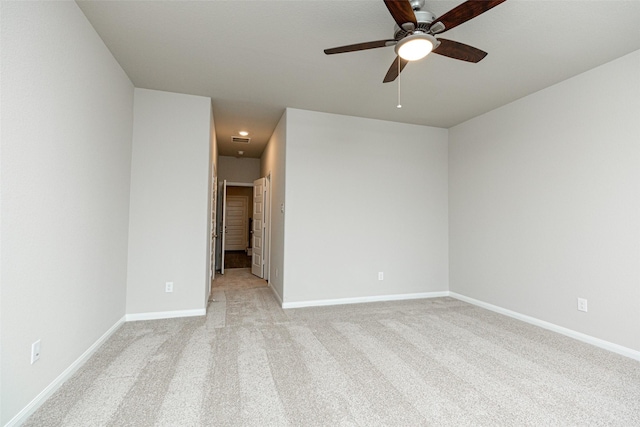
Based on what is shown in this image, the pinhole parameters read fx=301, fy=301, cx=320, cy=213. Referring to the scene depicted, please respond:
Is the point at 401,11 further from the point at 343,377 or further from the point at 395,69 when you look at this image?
the point at 343,377

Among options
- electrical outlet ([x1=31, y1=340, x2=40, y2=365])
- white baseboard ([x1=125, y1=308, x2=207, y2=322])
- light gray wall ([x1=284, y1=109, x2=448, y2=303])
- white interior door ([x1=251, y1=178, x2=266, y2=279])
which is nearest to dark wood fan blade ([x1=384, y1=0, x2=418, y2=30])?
light gray wall ([x1=284, y1=109, x2=448, y2=303])

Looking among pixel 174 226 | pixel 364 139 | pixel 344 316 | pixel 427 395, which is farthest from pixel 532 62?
pixel 174 226

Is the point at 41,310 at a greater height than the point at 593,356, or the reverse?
the point at 41,310

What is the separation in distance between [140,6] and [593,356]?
4.61m

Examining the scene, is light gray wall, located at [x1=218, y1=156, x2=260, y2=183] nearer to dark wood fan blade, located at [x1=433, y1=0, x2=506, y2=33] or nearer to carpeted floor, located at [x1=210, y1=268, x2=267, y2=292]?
carpeted floor, located at [x1=210, y1=268, x2=267, y2=292]

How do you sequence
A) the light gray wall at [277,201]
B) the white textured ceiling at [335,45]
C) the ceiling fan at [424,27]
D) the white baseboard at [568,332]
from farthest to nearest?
1. the light gray wall at [277,201]
2. the white baseboard at [568,332]
3. the white textured ceiling at [335,45]
4. the ceiling fan at [424,27]

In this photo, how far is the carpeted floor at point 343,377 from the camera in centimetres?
177

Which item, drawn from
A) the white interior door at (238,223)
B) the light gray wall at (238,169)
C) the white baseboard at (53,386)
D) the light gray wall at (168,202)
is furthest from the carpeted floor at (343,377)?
the white interior door at (238,223)

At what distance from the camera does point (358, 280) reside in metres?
4.38

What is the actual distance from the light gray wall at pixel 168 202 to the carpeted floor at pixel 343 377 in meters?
0.40

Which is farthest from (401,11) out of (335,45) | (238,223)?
(238,223)

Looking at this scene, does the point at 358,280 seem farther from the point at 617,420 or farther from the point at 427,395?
the point at 617,420

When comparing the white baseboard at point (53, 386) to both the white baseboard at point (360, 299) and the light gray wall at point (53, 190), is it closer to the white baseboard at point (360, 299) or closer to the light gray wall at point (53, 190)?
the light gray wall at point (53, 190)

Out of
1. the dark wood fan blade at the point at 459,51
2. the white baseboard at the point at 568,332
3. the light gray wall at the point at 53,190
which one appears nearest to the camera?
the light gray wall at the point at 53,190
